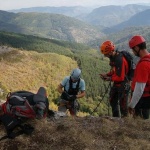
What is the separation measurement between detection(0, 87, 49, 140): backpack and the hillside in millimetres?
220

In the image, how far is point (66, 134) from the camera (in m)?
7.43

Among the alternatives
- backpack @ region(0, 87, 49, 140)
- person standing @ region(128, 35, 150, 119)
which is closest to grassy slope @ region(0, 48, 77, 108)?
backpack @ region(0, 87, 49, 140)

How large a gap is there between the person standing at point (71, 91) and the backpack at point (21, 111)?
3431 mm

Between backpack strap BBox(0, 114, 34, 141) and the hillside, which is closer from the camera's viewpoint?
the hillside

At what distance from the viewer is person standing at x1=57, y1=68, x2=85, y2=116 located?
38.3 feet

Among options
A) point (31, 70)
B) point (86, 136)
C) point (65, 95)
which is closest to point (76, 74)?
point (65, 95)

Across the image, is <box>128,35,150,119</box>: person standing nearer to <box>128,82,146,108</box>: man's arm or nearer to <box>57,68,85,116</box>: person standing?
<box>128,82,146,108</box>: man's arm

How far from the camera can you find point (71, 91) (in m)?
12.1

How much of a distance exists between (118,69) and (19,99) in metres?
3.75

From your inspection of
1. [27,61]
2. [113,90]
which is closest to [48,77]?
[27,61]

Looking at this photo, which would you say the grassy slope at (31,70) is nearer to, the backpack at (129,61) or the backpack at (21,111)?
the backpack at (129,61)

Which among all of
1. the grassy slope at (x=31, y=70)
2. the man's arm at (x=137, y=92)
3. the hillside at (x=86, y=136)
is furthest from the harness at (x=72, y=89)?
the grassy slope at (x=31, y=70)

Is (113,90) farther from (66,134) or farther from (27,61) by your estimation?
(27,61)

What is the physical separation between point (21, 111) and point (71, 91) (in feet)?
14.9
